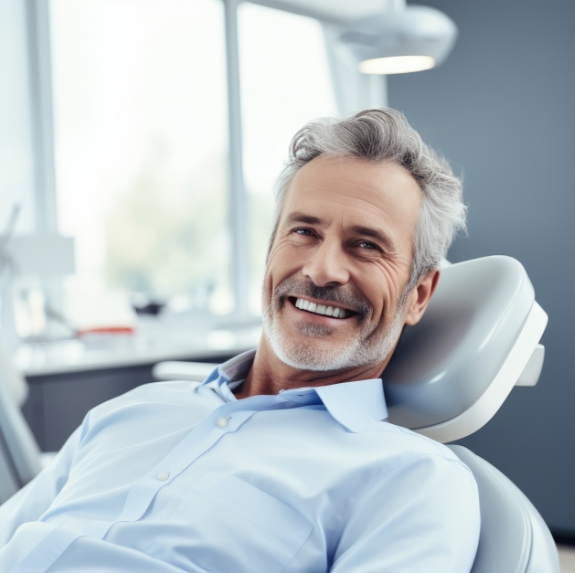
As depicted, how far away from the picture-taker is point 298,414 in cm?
118

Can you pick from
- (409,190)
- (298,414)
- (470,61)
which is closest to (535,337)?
(409,190)

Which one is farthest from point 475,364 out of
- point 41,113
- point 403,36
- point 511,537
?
point 41,113

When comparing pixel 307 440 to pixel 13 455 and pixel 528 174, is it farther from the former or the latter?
pixel 528 174

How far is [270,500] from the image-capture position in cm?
102

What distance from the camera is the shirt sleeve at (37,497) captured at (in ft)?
4.20

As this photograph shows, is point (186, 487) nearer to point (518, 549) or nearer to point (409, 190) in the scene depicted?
point (518, 549)

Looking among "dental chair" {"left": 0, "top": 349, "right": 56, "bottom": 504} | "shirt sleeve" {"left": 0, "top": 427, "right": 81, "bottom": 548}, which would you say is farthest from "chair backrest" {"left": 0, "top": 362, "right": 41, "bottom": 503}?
"shirt sleeve" {"left": 0, "top": 427, "right": 81, "bottom": 548}

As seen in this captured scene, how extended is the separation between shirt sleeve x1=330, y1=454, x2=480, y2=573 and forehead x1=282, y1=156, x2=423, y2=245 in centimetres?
44

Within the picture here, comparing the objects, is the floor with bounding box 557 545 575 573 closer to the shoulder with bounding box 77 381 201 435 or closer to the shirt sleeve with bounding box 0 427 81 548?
the shoulder with bounding box 77 381 201 435

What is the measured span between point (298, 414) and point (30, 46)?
10.4ft

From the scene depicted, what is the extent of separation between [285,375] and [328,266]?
23 cm

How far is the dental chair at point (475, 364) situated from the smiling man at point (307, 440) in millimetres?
47

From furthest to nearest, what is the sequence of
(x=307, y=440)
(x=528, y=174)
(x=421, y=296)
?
(x=528, y=174) → (x=421, y=296) → (x=307, y=440)

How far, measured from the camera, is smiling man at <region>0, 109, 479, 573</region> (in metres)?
0.97
